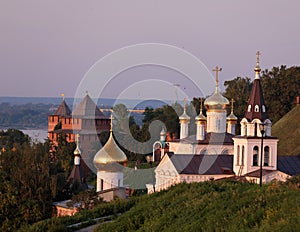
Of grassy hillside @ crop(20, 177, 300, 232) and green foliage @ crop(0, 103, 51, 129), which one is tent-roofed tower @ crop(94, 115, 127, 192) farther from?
green foliage @ crop(0, 103, 51, 129)

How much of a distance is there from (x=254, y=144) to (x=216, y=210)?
46.1 ft

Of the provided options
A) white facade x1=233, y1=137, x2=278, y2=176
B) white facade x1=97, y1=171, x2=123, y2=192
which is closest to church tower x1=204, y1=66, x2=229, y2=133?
white facade x1=97, y1=171, x2=123, y2=192

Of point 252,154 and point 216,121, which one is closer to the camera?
point 252,154

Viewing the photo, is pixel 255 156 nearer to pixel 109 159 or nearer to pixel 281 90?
pixel 109 159

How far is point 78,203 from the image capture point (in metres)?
24.2

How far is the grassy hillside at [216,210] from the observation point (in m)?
10.5

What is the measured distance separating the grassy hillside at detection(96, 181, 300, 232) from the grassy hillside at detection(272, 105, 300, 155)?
70.7 ft

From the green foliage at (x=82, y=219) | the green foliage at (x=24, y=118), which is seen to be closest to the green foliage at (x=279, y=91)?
the green foliage at (x=82, y=219)

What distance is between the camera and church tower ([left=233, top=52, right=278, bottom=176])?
25.8m

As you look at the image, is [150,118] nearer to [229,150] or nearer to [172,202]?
[229,150]

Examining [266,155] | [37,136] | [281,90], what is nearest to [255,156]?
[266,155]

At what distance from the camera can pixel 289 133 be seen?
3838 cm

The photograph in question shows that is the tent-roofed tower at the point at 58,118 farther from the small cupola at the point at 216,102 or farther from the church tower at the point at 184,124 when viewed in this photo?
the small cupola at the point at 216,102

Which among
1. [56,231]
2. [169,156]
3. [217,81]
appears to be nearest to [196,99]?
[217,81]
